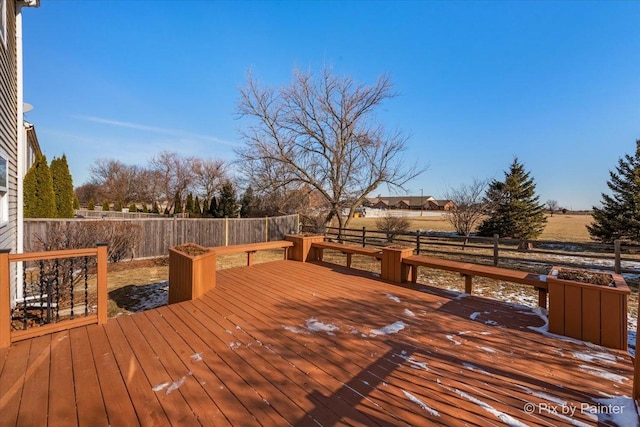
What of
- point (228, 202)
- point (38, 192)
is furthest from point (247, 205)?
point (38, 192)

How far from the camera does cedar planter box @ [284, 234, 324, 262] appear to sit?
22.0ft

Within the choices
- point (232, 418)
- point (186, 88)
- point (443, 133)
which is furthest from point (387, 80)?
point (232, 418)

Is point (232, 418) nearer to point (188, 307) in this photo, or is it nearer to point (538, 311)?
point (188, 307)

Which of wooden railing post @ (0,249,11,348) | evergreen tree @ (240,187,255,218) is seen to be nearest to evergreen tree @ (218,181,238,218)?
evergreen tree @ (240,187,255,218)

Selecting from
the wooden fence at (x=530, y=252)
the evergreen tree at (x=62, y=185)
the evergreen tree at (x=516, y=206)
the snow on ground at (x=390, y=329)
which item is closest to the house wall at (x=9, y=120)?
the snow on ground at (x=390, y=329)

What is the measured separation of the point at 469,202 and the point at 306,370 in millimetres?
15599

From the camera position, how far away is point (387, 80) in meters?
13.6

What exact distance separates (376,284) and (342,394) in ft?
10.6

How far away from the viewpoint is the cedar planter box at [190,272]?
4.07 metres

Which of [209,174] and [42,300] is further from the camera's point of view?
[209,174]

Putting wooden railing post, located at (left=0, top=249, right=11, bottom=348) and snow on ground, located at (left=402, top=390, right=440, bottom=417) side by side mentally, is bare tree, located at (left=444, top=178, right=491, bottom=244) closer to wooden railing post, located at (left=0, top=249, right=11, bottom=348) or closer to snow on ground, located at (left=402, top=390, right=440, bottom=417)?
snow on ground, located at (left=402, top=390, right=440, bottom=417)

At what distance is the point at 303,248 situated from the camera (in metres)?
6.68

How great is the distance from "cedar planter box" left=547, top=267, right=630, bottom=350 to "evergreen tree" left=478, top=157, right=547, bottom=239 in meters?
15.1

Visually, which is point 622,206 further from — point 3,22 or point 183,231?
point 3,22
